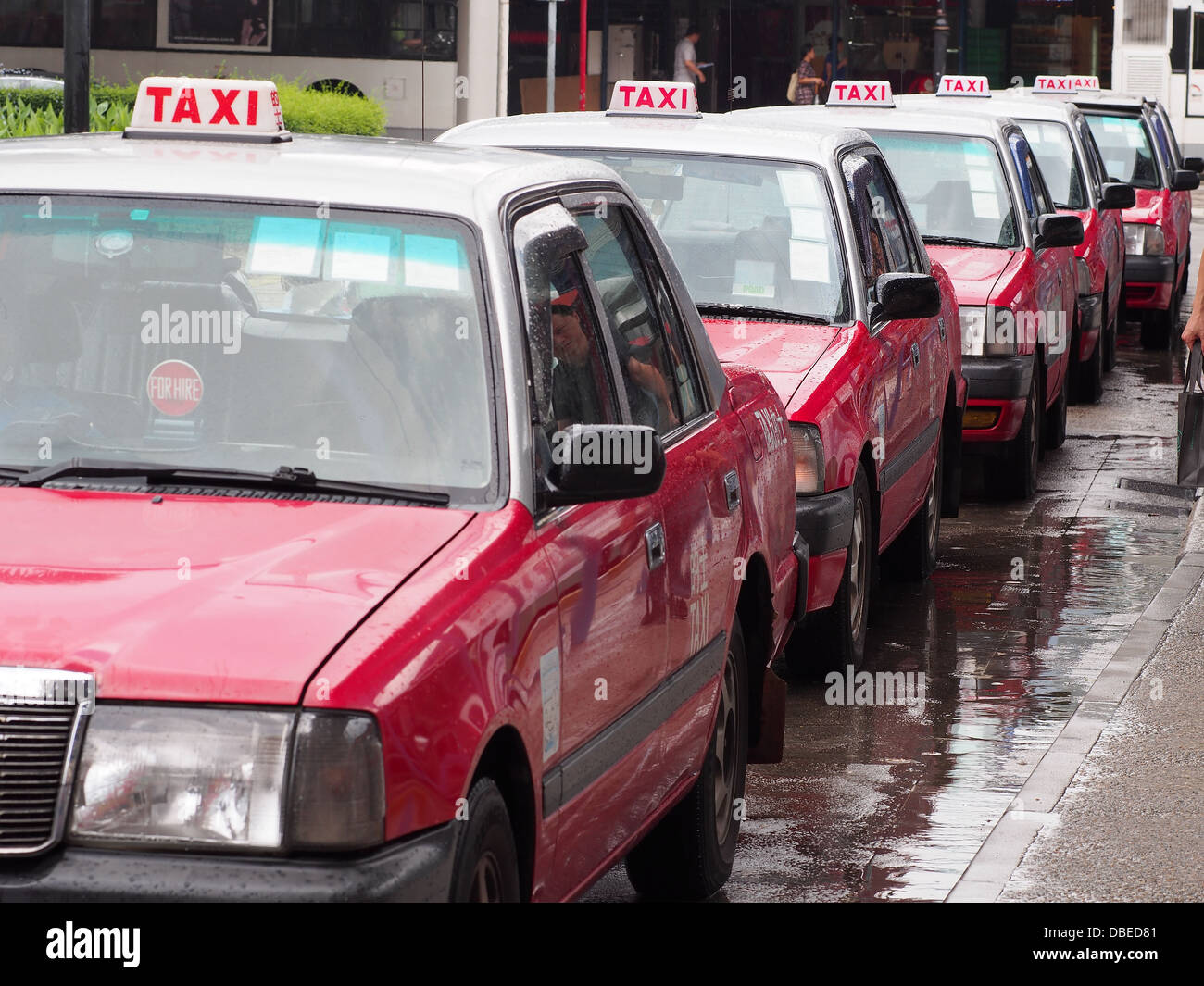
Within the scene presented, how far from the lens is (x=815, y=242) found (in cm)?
806

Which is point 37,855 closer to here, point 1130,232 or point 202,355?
point 202,355

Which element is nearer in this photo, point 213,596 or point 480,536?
point 213,596

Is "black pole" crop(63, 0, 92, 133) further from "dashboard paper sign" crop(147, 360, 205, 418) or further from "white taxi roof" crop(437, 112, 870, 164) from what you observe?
"dashboard paper sign" crop(147, 360, 205, 418)

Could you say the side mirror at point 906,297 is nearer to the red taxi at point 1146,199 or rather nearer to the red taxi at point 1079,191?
the red taxi at point 1079,191

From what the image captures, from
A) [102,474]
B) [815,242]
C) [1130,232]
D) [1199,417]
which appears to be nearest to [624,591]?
[102,474]

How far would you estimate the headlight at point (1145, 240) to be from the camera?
19.2 meters

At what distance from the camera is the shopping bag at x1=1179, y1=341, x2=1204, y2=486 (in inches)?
370

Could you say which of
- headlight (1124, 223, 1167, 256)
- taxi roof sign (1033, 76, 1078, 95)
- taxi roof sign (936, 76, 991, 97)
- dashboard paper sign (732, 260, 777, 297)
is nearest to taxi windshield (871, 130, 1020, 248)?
taxi roof sign (936, 76, 991, 97)

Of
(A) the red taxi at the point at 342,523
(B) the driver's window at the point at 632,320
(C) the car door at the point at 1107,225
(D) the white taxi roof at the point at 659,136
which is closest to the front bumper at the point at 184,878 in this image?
(A) the red taxi at the point at 342,523

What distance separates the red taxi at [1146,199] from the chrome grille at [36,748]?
16.8 m

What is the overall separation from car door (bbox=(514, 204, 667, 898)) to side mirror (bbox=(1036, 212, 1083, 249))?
25.0 ft

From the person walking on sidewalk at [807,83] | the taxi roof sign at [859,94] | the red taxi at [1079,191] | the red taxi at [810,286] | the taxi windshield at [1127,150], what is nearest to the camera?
the red taxi at [810,286]

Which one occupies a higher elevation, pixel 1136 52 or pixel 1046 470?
pixel 1136 52
